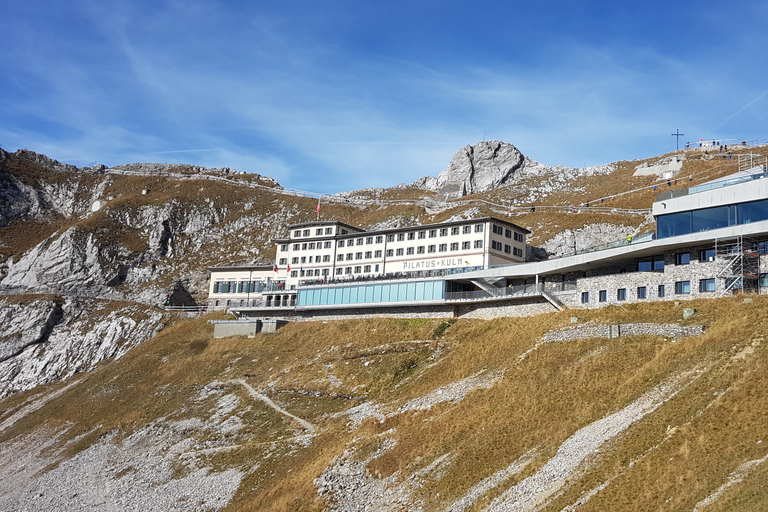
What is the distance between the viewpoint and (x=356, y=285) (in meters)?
79.2

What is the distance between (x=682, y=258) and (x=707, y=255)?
201 centimetres

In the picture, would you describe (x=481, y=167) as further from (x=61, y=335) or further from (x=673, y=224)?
(x=673, y=224)

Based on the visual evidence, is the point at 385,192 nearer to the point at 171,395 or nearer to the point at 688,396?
the point at 171,395

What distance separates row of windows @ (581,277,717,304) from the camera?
48.1 meters

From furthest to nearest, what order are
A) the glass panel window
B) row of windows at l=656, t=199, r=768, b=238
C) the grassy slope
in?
the glass panel window, row of windows at l=656, t=199, r=768, b=238, the grassy slope

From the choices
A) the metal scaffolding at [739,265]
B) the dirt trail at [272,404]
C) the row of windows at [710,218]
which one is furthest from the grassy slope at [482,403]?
the row of windows at [710,218]

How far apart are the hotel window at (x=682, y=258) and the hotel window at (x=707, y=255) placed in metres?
0.97

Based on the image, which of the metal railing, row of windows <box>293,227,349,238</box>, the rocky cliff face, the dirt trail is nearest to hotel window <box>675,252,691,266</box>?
the metal railing

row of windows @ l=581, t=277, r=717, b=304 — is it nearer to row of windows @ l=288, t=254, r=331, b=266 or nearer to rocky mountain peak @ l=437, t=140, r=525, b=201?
row of windows @ l=288, t=254, r=331, b=266

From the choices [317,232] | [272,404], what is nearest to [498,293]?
[272,404]

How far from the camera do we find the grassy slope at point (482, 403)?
27.2 m

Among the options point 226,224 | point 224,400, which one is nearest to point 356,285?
point 224,400

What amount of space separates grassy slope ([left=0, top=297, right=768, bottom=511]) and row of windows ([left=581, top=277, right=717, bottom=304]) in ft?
7.77

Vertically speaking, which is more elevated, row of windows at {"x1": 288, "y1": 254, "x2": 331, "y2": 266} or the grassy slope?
row of windows at {"x1": 288, "y1": 254, "x2": 331, "y2": 266}
